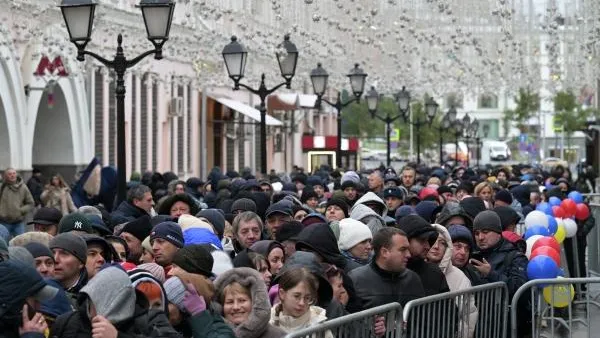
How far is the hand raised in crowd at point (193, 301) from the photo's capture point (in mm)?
Answer: 9258

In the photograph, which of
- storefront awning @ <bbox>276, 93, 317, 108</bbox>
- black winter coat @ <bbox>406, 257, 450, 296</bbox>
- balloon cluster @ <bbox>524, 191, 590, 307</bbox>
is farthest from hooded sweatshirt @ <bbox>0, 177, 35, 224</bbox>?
storefront awning @ <bbox>276, 93, 317, 108</bbox>

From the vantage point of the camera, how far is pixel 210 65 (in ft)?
152

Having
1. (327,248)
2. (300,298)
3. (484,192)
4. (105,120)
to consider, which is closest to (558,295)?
(327,248)

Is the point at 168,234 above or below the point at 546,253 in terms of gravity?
above

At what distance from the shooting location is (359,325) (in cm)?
973

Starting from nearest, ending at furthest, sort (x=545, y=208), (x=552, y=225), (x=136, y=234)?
(x=136, y=234)
(x=552, y=225)
(x=545, y=208)

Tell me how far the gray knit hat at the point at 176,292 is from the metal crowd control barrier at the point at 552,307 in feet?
13.9

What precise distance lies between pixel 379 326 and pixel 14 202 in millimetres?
16993

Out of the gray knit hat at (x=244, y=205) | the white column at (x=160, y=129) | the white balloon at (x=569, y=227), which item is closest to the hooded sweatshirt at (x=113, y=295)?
the gray knit hat at (x=244, y=205)

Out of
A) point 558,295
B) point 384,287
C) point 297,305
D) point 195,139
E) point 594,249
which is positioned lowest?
point 594,249

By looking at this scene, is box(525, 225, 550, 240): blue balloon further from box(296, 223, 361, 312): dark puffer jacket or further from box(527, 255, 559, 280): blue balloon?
box(296, 223, 361, 312): dark puffer jacket

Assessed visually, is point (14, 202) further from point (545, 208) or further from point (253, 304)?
point (253, 304)

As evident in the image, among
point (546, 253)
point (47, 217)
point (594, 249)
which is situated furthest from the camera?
point (594, 249)

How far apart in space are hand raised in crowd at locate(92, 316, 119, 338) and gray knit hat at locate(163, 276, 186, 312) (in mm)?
936
